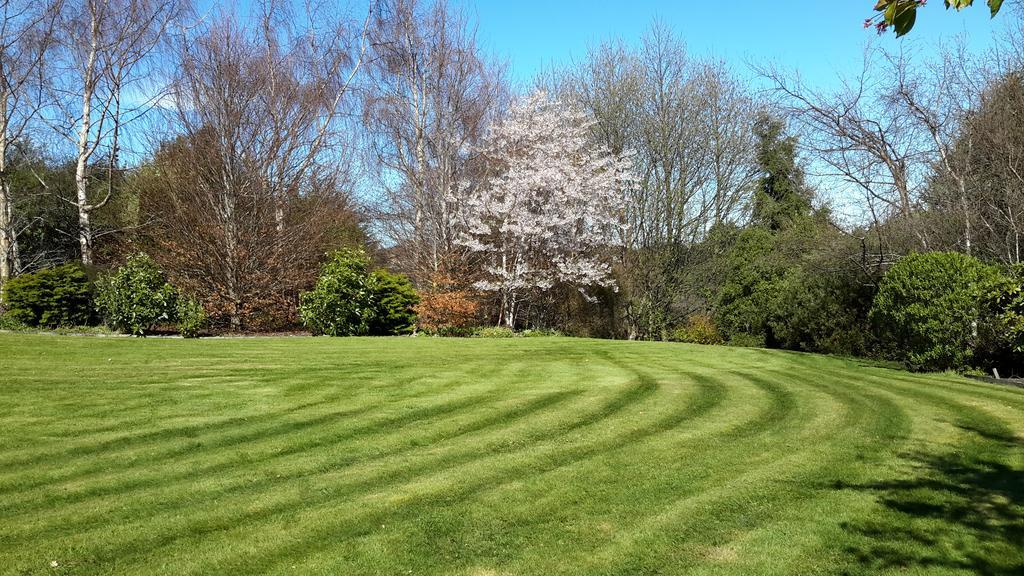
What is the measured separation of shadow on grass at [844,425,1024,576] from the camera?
3.16 metres

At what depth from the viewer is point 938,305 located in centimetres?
952

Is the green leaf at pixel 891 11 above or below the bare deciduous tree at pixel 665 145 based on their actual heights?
below

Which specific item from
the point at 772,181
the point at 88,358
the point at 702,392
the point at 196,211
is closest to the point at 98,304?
the point at 196,211

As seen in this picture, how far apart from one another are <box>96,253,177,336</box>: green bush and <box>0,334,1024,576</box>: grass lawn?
18.4ft

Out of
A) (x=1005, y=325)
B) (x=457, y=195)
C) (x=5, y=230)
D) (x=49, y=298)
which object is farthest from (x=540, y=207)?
(x=5, y=230)

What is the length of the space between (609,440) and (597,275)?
499 inches

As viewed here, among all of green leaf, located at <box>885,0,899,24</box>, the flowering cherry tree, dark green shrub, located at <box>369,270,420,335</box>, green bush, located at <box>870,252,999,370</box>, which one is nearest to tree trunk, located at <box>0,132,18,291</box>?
dark green shrub, located at <box>369,270,420,335</box>

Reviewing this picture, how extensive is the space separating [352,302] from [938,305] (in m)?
11.7

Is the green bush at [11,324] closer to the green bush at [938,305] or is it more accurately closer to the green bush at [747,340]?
the green bush at [938,305]

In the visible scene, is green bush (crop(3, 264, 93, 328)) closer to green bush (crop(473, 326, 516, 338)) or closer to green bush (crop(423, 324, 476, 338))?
green bush (crop(423, 324, 476, 338))

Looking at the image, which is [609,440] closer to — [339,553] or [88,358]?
[339,553]

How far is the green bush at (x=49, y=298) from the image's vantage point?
15.0m

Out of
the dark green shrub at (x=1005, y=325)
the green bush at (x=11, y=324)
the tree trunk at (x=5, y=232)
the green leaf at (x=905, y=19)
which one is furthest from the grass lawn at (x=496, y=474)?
the tree trunk at (x=5, y=232)

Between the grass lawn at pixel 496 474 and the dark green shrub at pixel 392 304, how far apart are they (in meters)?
7.74
